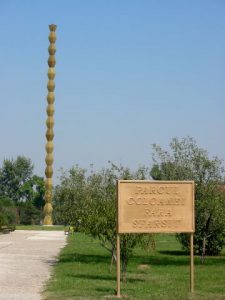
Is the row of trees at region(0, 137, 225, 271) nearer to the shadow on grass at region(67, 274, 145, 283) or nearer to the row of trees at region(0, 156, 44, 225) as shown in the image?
the shadow on grass at region(67, 274, 145, 283)

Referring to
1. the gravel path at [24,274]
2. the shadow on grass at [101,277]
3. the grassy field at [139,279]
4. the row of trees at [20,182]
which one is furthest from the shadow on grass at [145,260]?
the row of trees at [20,182]

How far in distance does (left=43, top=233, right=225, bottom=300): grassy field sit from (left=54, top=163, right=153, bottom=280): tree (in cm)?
86

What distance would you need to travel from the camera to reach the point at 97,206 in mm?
17844

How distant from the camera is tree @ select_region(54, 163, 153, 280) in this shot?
674 inches

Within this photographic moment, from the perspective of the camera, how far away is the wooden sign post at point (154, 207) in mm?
13875

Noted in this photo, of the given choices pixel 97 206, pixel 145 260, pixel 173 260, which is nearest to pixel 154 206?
pixel 97 206

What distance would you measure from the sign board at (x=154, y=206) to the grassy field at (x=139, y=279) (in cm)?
142

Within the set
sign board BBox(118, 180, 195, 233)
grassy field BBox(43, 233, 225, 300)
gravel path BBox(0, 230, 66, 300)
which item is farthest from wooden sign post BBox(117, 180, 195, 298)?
gravel path BBox(0, 230, 66, 300)

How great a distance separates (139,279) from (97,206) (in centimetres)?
223

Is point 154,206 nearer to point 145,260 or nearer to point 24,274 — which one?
point 24,274

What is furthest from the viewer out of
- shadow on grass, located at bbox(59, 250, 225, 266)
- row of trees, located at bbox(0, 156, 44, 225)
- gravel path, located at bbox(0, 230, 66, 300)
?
Result: row of trees, located at bbox(0, 156, 44, 225)

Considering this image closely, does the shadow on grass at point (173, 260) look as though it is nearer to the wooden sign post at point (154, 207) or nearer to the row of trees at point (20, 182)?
the wooden sign post at point (154, 207)

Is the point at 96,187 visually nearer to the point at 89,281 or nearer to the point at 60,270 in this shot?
the point at 60,270

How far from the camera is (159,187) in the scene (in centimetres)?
1411
